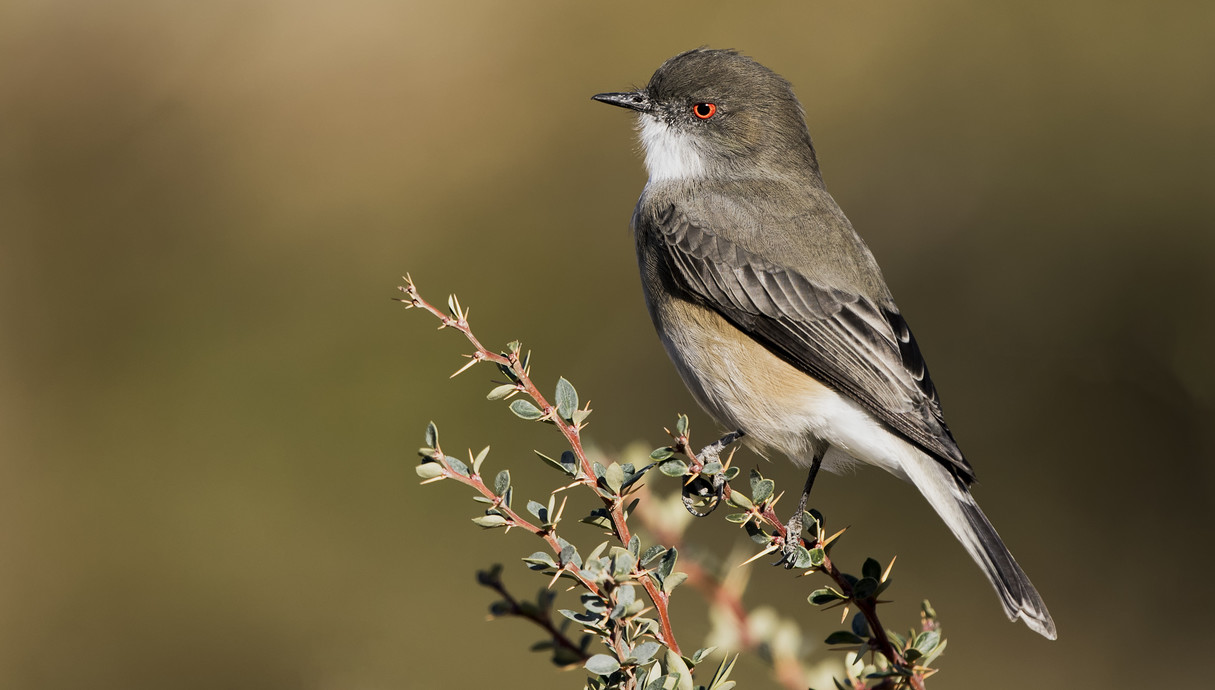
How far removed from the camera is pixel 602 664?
1.86 metres

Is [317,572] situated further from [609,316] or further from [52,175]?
[52,175]

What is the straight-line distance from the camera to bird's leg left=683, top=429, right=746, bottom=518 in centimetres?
287

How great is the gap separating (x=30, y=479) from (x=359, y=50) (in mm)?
3295

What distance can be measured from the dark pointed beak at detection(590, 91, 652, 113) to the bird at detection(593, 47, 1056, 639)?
287 millimetres

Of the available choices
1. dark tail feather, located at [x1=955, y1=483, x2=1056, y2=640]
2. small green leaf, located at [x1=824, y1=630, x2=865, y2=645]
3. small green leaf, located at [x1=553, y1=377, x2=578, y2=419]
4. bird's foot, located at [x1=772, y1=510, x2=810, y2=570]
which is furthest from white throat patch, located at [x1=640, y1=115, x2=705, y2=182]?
small green leaf, located at [x1=824, y1=630, x2=865, y2=645]

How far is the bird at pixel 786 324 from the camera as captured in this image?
3498mm

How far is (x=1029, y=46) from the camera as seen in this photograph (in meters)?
6.40

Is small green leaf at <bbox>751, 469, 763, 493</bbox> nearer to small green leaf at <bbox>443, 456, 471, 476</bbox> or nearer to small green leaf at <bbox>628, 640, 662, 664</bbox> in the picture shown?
small green leaf at <bbox>628, 640, 662, 664</bbox>

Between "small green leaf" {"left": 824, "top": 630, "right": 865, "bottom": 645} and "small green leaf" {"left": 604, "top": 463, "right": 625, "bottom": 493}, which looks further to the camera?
"small green leaf" {"left": 824, "top": 630, "right": 865, "bottom": 645}

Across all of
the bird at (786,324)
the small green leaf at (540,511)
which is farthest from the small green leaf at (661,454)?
the bird at (786,324)

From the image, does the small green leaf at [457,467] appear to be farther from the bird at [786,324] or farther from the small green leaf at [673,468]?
the bird at [786,324]

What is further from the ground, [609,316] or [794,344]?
[794,344]

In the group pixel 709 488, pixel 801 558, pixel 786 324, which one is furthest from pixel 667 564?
pixel 786 324

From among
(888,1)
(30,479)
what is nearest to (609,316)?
(888,1)
